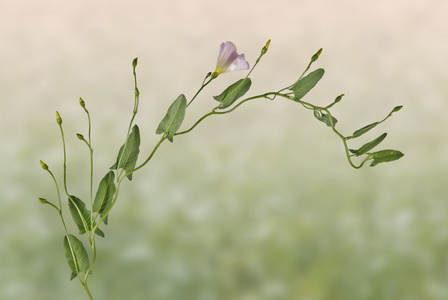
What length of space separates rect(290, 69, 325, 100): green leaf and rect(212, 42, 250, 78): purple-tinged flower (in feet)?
0.22

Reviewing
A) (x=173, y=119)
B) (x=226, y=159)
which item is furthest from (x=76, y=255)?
(x=226, y=159)

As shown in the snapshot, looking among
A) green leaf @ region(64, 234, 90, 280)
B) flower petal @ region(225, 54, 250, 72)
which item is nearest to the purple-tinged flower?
flower petal @ region(225, 54, 250, 72)

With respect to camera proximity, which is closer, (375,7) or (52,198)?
(52,198)

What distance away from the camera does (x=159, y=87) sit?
1.07 metres

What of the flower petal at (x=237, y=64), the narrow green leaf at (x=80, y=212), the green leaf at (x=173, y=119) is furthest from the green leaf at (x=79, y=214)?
the flower petal at (x=237, y=64)

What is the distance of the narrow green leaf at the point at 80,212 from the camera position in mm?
806

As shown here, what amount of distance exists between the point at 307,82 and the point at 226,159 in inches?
10.6

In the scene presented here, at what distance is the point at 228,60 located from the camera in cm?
81

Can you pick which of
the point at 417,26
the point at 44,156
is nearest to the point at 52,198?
the point at 44,156

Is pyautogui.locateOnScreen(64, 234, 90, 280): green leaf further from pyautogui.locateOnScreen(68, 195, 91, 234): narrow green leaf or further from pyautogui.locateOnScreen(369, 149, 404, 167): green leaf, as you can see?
pyautogui.locateOnScreen(369, 149, 404, 167): green leaf

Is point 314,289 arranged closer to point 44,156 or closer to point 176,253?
point 176,253

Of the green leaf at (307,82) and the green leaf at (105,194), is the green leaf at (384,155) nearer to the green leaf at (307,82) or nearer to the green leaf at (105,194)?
the green leaf at (307,82)

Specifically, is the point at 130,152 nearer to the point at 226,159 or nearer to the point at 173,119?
the point at 173,119

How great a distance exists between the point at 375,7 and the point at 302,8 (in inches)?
4.5
